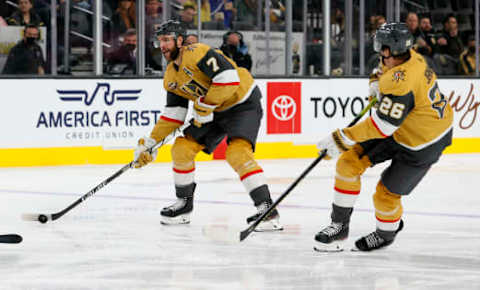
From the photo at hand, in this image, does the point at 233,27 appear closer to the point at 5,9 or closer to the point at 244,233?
the point at 5,9

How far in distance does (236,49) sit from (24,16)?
2.20m

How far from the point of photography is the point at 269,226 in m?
4.91

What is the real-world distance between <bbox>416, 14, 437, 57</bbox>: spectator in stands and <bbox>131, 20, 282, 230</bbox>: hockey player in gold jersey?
6.03 metres

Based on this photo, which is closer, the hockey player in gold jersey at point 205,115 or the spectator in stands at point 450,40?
the hockey player in gold jersey at point 205,115

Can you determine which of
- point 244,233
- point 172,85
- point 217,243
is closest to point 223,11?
point 172,85

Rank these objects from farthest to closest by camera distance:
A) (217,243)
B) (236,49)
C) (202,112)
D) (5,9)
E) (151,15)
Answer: (236,49) < (151,15) < (5,9) < (202,112) < (217,243)

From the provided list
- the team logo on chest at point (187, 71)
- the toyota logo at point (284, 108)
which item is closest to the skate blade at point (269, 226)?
the team logo on chest at point (187, 71)

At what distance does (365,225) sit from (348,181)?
3.06ft

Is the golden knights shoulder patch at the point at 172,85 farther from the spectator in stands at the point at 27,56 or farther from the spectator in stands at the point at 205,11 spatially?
the spectator in stands at the point at 205,11

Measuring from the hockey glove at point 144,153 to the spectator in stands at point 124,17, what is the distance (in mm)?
4124

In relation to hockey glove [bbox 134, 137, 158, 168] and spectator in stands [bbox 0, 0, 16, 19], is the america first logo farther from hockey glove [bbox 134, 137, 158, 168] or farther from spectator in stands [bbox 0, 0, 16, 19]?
hockey glove [bbox 134, 137, 158, 168]

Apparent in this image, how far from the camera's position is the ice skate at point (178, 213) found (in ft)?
17.0

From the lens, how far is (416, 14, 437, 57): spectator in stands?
10758 mm

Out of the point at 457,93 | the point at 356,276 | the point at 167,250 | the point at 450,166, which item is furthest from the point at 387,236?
the point at 457,93
